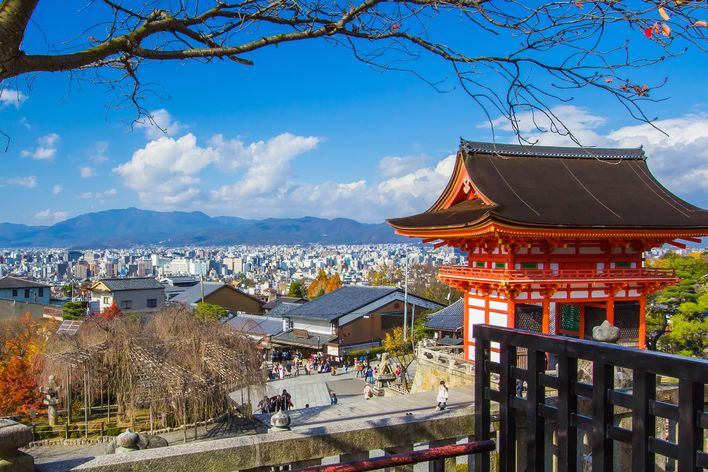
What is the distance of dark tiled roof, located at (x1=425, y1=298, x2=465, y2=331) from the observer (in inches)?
1281

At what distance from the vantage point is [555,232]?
15.0m

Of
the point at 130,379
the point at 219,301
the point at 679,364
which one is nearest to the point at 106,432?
the point at 130,379

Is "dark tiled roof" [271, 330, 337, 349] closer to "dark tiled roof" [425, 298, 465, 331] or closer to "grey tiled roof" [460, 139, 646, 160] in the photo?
"dark tiled roof" [425, 298, 465, 331]

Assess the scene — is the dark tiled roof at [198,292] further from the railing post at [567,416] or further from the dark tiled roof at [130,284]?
the railing post at [567,416]

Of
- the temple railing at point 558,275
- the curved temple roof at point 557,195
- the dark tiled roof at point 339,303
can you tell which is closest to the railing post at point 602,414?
the curved temple roof at point 557,195

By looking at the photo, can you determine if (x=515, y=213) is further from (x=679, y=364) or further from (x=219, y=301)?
(x=219, y=301)

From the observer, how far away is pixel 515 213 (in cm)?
1503

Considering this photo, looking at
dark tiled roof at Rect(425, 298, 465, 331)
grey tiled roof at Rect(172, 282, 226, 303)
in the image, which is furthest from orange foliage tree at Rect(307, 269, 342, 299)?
dark tiled roof at Rect(425, 298, 465, 331)

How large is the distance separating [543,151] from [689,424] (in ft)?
55.5

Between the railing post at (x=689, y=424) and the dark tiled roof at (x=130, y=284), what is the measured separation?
174 ft

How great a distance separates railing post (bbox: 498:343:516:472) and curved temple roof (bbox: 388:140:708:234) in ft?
38.3

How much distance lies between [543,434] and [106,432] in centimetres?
1893

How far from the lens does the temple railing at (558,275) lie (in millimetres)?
15742

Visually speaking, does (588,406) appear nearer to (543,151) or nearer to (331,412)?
(331,412)
